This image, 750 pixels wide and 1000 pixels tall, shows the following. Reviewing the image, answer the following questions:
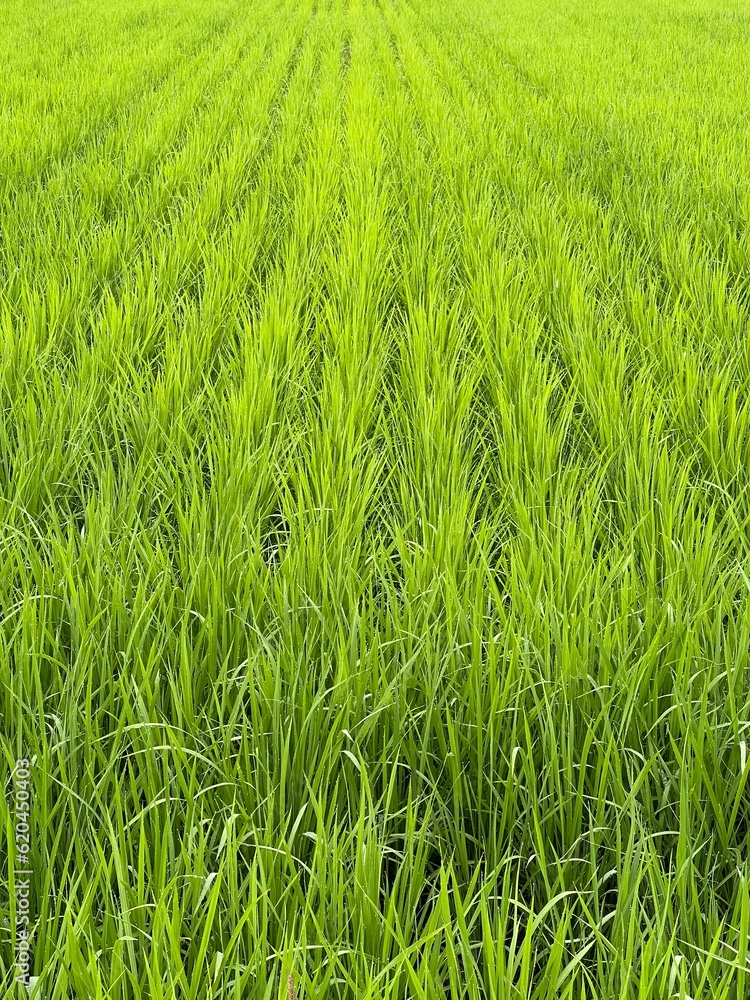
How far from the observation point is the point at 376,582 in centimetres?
133

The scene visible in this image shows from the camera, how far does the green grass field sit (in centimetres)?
77

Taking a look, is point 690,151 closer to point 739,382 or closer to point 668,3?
point 739,382

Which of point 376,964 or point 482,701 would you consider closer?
point 376,964

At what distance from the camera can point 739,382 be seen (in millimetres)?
1889

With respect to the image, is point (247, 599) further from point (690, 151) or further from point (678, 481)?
point (690, 151)

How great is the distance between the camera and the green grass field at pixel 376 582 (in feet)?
2.52

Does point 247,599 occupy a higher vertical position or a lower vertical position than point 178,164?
lower

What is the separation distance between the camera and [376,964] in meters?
0.73

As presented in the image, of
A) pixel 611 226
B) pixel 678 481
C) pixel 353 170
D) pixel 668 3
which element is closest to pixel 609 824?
pixel 678 481

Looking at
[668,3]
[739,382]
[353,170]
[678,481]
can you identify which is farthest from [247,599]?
[668,3]

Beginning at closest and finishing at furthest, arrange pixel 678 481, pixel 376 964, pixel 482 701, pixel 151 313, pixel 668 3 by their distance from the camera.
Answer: pixel 376 964, pixel 482 701, pixel 678 481, pixel 151 313, pixel 668 3

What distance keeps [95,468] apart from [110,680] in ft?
1.92

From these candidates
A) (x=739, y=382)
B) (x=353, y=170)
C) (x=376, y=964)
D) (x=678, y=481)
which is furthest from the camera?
(x=353, y=170)

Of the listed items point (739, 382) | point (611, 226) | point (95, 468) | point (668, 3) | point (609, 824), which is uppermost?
point (668, 3)
